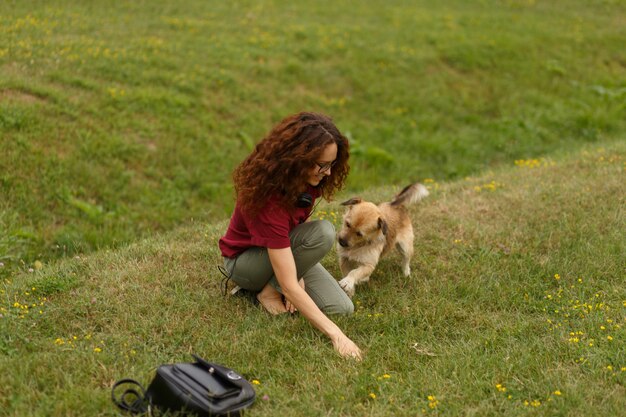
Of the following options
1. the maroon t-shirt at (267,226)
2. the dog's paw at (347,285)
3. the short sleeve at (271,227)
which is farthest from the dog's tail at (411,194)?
the short sleeve at (271,227)

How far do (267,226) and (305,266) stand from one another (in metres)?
0.74

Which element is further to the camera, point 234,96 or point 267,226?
point 234,96

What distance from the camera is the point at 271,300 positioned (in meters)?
5.46

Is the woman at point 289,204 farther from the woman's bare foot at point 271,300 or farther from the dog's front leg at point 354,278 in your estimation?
the dog's front leg at point 354,278

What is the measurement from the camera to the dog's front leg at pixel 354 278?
5.68 m

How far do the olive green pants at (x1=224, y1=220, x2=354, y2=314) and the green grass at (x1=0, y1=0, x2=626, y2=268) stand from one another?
2.76 metres

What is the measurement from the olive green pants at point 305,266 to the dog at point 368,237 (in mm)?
296

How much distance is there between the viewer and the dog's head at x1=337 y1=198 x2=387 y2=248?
18.5 ft

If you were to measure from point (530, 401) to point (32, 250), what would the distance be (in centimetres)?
580

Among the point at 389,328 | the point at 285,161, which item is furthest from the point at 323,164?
the point at 389,328

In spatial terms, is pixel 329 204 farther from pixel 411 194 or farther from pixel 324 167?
pixel 324 167

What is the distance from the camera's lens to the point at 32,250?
7.66 meters

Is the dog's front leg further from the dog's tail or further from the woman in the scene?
the dog's tail

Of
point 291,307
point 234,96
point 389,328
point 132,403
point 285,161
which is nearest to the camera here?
point 132,403
